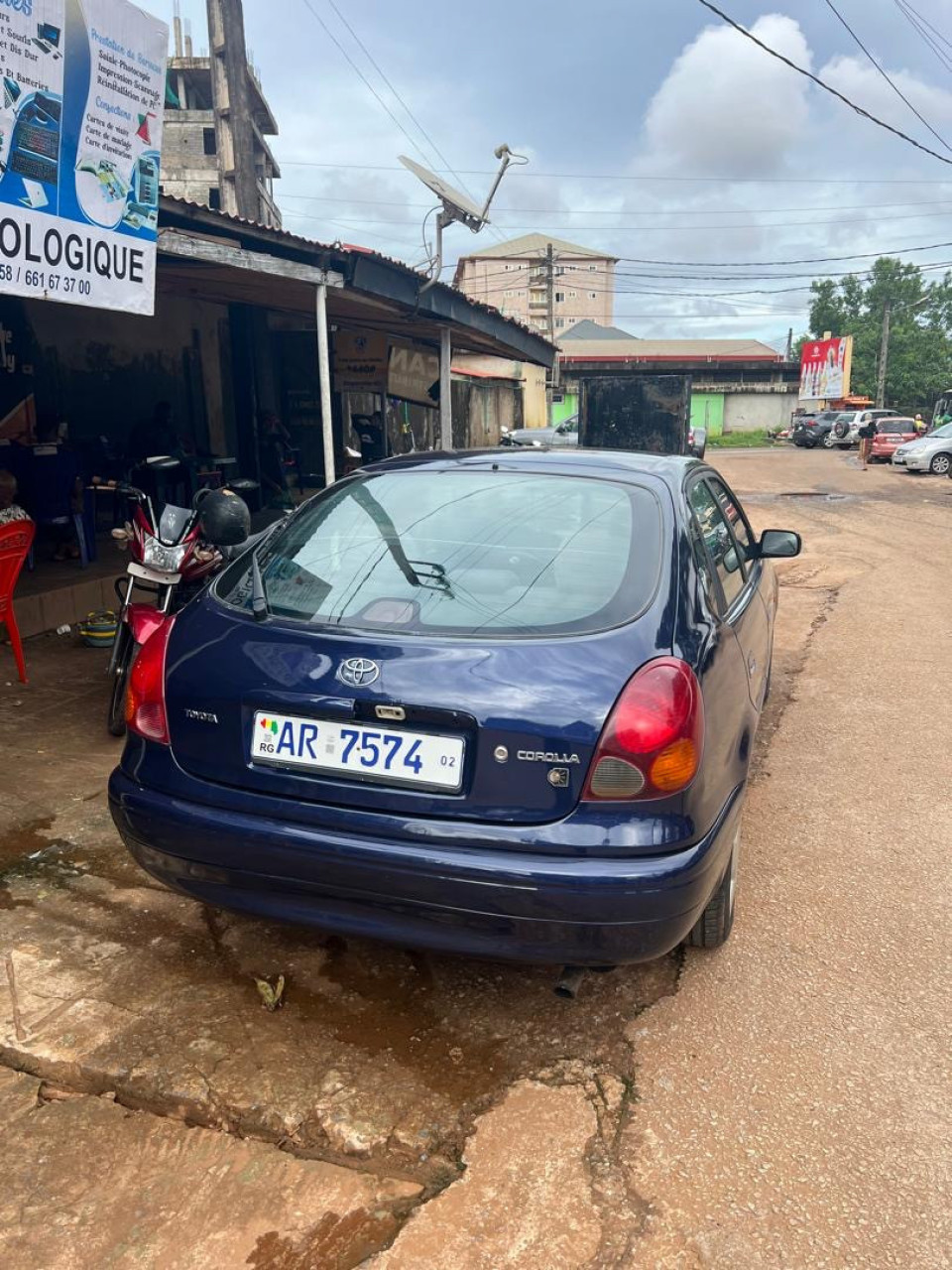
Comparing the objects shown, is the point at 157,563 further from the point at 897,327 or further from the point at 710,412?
the point at 897,327

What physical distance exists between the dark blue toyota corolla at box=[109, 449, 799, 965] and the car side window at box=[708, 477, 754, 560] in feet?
3.60

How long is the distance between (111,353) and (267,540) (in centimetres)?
781


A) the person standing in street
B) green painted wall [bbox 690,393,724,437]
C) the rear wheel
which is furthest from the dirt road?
green painted wall [bbox 690,393,724,437]

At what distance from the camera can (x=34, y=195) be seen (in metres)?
3.91

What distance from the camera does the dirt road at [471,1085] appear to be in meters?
1.78

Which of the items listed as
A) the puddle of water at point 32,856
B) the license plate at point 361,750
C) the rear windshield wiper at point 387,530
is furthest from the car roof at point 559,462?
the puddle of water at point 32,856

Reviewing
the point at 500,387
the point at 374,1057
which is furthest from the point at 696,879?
the point at 500,387

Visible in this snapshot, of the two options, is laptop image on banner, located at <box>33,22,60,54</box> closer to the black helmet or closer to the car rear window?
the black helmet

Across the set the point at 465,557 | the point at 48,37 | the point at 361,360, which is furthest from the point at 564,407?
the point at 465,557

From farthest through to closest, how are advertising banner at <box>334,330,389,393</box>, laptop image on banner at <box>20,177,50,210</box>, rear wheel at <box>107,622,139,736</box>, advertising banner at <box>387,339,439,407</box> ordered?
advertising banner at <box>387,339,439,407</box>
advertising banner at <box>334,330,389,393</box>
rear wheel at <box>107,622,139,736</box>
laptop image on banner at <box>20,177,50,210</box>

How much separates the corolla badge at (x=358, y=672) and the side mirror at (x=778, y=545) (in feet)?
7.55

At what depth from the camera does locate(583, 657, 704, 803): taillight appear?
79.0 inches

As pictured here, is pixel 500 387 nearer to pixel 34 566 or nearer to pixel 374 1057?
pixel 34 566

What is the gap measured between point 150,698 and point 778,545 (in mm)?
2678
